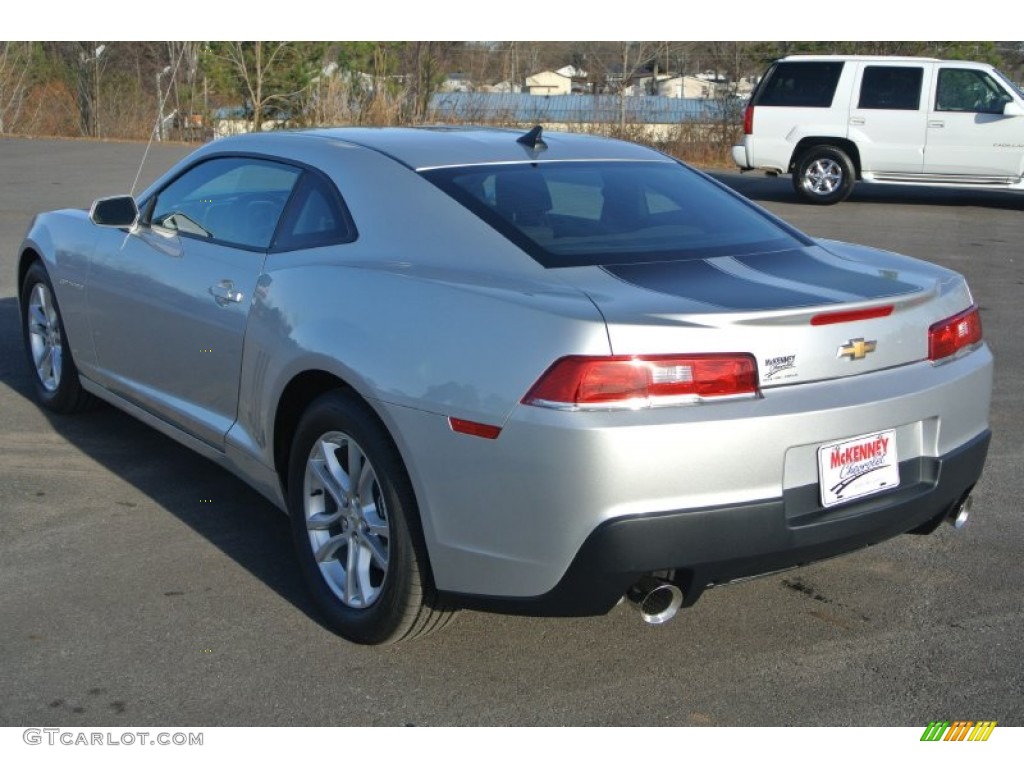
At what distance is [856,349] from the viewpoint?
340cm

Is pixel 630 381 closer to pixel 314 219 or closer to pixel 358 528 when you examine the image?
pixel 358 528

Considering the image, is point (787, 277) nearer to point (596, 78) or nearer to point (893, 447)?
point (893, 447)

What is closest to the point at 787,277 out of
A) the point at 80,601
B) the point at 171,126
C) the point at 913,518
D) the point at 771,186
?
the point at 913,518

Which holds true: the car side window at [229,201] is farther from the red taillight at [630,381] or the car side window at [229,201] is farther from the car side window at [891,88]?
the car side window at [891,88]

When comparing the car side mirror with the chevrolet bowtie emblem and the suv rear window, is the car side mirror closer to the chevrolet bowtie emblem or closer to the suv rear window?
the chevrolet bowtie emblem

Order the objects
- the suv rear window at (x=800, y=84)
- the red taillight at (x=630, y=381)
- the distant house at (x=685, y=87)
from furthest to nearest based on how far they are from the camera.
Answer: the distant house at (x=685, y=87)
the suv rear window at (x=800, y=84)
the red taillight at (x=630, y=381)

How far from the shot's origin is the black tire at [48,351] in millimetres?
5977

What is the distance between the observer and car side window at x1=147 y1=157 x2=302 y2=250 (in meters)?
4.47

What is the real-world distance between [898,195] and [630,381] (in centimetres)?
1682

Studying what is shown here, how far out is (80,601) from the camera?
4.12 metres

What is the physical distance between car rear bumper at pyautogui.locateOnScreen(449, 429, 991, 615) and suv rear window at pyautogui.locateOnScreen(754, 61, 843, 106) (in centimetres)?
1424

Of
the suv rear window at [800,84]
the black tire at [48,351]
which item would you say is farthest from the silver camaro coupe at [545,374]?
the suv rear window at [800,84]

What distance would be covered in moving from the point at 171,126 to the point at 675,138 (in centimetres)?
1252

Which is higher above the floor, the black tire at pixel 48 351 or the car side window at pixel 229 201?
the car side window at pixel 229 201
